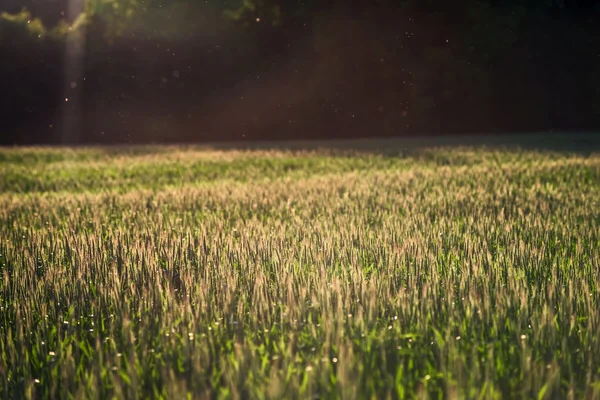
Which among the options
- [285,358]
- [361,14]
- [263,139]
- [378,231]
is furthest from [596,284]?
[361,14]

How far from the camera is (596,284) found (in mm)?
2719

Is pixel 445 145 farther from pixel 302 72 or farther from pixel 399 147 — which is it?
pixel 302 72

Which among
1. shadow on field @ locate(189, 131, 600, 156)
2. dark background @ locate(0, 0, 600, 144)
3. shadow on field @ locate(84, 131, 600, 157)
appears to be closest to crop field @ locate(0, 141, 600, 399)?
shadow on field @ locate(84, 131, 600, 157)

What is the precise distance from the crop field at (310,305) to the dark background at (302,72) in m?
19.7

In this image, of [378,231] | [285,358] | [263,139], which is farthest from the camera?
[263,139]

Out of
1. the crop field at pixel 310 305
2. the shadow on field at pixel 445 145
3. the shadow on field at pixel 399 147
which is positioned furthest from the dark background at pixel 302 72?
the crop field at pixel 310 305

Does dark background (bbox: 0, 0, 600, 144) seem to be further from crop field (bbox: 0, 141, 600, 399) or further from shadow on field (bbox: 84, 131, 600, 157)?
crop field (bbox: 0, 141, 600, 399)

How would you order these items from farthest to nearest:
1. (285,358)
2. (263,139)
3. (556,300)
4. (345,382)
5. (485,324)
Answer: (263,139) → (556,300) → (485,324) → (285,358) → (345,382)

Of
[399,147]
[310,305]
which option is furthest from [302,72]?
[310,305]

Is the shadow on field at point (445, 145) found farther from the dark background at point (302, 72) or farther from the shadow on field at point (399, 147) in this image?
the dark background at point (302, 72)

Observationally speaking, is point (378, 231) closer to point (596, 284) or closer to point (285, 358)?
point (596, 284)

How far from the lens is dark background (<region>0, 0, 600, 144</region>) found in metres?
25.5

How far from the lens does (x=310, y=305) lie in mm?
2557

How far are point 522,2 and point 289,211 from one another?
920 inches
